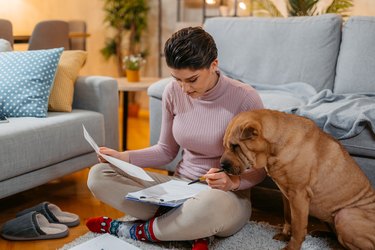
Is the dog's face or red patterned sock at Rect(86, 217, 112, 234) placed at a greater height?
the dog's face

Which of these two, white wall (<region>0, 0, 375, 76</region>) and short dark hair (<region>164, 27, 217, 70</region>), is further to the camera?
white wall (<region>0, 0, 375, 76</region>)

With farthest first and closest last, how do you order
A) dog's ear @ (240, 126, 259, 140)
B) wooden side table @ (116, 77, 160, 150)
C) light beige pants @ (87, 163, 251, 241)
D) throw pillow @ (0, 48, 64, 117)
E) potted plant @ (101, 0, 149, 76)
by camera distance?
potted plant @ (101, 0, 149, 76)
wooden side table @ (116, 77, 160, 150)
throw pillow @ (0, 48, 64, 117)
light beige pants @ (87, 163, 251, 241)
dog's ear @ (240, 126, 259, 140)

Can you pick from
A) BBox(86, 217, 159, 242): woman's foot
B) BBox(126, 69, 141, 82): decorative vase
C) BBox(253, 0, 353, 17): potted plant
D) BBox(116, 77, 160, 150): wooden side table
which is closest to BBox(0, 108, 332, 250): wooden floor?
BBox(86, 217, 159, 242): woman's foot

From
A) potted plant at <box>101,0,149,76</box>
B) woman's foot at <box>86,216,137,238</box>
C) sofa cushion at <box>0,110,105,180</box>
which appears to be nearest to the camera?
woman's foot at <box>86,216,137,238</box>

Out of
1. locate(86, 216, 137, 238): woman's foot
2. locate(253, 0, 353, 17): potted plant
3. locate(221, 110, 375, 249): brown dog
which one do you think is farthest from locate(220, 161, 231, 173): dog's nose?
locate(253, 0, 353, 17): potted plant

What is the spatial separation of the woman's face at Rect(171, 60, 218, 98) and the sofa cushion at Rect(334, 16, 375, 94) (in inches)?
44.0

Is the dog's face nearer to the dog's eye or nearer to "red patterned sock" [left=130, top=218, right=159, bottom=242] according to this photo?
the dog's eye

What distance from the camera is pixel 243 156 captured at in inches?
66.6

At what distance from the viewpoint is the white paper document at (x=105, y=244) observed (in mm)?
1854

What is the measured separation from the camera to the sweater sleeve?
202 centimetres

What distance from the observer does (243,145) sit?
5.48 feet

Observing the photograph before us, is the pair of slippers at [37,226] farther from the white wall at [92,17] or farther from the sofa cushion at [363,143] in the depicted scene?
the white wall at [92,17]

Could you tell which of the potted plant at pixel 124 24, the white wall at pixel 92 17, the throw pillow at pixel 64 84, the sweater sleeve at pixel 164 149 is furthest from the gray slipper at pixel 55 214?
the white wall at pixel 92 17

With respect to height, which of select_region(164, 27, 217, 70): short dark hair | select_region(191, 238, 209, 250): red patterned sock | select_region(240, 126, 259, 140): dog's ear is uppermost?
select_region(164, 27, 217, 70): short dark hair
